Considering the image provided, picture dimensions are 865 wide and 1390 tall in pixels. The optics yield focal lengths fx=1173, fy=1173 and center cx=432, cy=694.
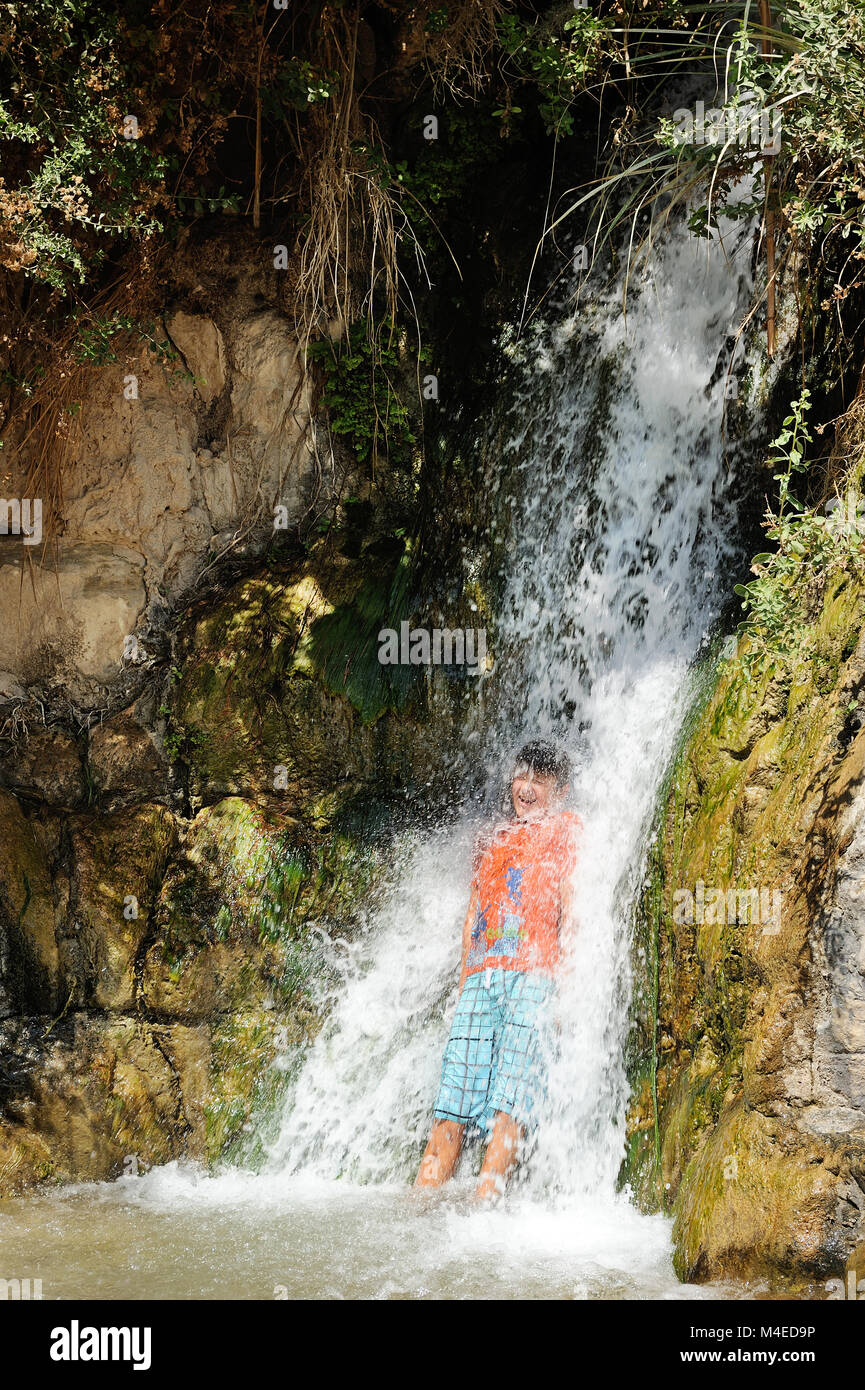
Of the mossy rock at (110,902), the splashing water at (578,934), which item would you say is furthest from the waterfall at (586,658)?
the mossy rock at (110,902)

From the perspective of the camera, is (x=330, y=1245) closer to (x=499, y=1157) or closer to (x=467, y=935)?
(x=499, y=1157)

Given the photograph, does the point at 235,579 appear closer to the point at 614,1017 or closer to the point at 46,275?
the point at 46,275

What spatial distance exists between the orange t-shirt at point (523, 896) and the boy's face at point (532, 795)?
5 cm

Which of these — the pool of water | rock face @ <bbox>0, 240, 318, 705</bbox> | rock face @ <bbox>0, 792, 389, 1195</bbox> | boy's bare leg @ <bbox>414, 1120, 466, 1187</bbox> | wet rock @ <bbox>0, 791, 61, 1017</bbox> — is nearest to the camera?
the pool of water

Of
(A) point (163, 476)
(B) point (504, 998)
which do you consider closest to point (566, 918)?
(B) point (504, 998)

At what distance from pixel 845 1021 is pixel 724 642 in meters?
1.94

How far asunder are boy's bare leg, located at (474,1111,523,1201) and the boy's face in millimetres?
1196

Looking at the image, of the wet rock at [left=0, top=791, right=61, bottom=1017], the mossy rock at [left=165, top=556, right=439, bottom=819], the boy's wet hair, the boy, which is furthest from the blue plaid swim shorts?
the wet rock at [left=0, top=791, right=61, bottom=1017]

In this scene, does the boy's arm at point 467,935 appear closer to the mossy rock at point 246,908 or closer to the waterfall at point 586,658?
the waterfall at point 586,658

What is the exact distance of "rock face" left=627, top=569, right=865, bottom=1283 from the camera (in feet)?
10.7

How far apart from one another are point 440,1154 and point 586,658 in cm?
231

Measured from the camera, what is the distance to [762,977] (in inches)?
143

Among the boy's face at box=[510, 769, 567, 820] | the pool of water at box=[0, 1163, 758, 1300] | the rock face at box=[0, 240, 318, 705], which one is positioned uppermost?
the rock face at box=[0, 240, 318, 705]

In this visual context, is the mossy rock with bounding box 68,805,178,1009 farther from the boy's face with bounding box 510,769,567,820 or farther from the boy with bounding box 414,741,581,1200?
the boy's face with bounding box 510,769,567,820
